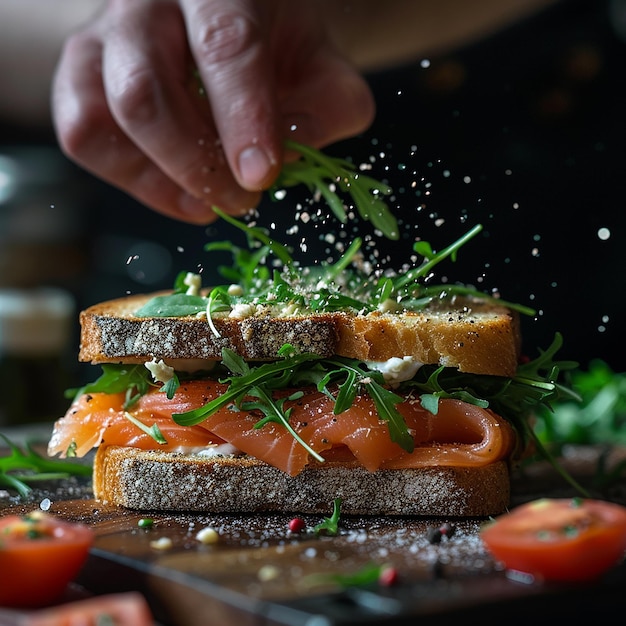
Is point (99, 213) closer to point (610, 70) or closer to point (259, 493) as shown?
point (610, 70)

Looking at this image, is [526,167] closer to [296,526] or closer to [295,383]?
[295,383]

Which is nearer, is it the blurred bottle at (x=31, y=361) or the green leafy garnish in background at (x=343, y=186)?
the green leafy garnish in background at (x=343, y=186)

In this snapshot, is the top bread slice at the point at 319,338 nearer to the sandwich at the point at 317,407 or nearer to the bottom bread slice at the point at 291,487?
the sandwich at the point at 317,407

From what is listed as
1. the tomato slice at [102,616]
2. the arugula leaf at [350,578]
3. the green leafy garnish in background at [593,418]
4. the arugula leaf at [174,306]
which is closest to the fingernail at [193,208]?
the arugula leaf at [174,306]

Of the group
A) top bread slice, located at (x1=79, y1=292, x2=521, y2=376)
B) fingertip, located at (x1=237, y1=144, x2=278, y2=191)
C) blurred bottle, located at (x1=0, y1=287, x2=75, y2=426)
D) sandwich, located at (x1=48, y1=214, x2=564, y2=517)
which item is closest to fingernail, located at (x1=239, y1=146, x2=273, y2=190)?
fingertip, located at (x1=237, y1=144, x2=278, y2=191)

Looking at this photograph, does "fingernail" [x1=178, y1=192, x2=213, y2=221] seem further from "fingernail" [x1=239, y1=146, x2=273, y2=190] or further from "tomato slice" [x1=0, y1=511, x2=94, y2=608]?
"tomato slice" [x1=0, y1=511, x2=94, y2=608]

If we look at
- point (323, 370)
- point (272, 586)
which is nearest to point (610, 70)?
point (323, 370)
